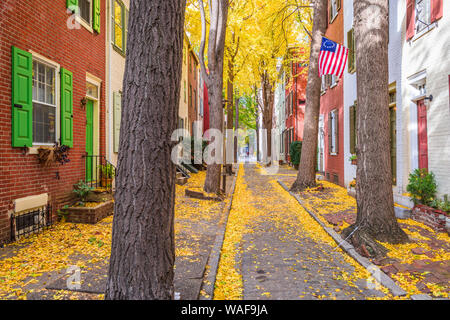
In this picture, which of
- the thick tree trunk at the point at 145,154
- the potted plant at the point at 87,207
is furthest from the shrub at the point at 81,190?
the thick tree trunk at the point at 145,154

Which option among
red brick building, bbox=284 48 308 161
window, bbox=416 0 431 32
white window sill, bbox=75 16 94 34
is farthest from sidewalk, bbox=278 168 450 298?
red brick building, bbox=284 48 308 161

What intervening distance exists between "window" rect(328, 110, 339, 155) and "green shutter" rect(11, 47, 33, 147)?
11.8 meters

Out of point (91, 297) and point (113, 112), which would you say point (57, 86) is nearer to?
point (113, 112)

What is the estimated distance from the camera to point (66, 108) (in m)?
7.38

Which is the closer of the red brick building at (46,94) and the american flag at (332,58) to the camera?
the red brick building at (46,94)

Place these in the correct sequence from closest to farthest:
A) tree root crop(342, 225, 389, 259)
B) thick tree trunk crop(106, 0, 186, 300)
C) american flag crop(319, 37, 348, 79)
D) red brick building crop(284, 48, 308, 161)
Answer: thick tree trunk crop(106, 0, 186, 300)
tree root crop(342, 225, 389, 259)
american flag crop(319, 37, 348, 79)
red brick building crop(284, 48, 308, 161)

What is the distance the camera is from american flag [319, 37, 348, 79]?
9961 mm

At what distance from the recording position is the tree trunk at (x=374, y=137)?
224 inches

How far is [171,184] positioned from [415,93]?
24.7 ft

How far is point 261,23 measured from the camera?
50.3 ft

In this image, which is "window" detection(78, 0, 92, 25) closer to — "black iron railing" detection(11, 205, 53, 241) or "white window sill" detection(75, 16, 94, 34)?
"white window sill" detection(75, 16, 94, 34)

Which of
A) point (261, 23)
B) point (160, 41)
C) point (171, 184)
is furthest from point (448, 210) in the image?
point (261, 23)

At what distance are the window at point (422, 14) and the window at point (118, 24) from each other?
26.8 feet

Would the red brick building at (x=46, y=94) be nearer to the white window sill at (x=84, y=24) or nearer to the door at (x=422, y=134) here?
the white window sill at (x=84, y=24)
